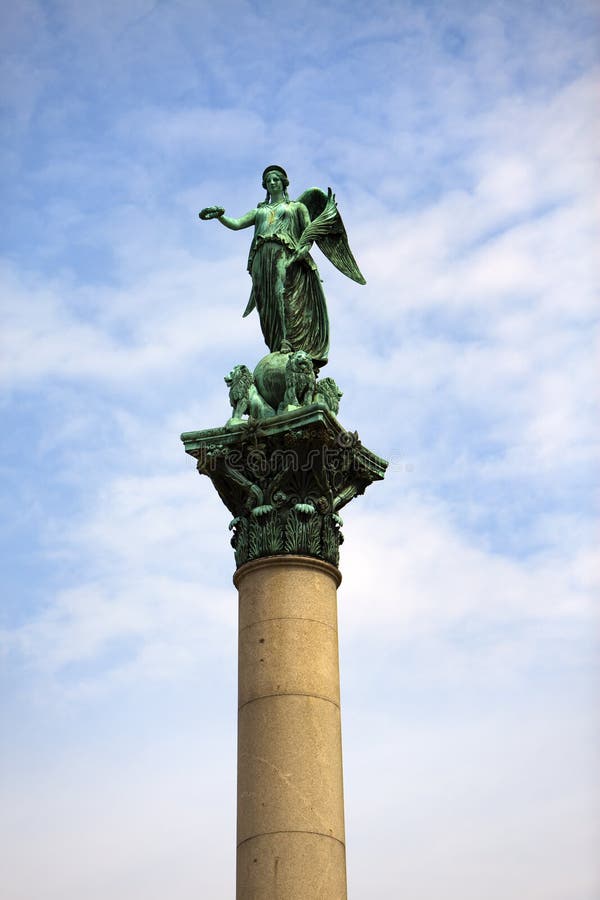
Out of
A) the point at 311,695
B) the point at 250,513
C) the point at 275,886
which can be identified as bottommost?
the point at 275,886

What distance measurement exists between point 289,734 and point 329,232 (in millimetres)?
11279

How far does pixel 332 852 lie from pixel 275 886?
1.15 metres

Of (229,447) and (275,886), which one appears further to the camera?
(229,447)

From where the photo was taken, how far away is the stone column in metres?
21.2

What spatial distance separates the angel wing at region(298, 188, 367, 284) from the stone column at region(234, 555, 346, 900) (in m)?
7.57

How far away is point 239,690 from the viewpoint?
75.9 feet

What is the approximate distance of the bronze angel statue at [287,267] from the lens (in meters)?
26.9

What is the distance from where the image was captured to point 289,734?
72.6ft

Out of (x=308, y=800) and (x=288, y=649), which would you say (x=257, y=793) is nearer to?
(x=308, y=800)

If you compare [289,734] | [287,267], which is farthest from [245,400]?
[289,734]

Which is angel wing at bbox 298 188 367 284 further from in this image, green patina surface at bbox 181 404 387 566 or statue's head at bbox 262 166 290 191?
green patina surface at bbox 181 404 387 566

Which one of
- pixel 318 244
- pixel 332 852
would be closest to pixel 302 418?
pixel 318 244

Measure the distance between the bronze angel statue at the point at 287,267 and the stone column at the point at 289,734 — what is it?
534cm

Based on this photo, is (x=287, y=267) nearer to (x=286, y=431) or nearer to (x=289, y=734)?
(x=286, y=431)
